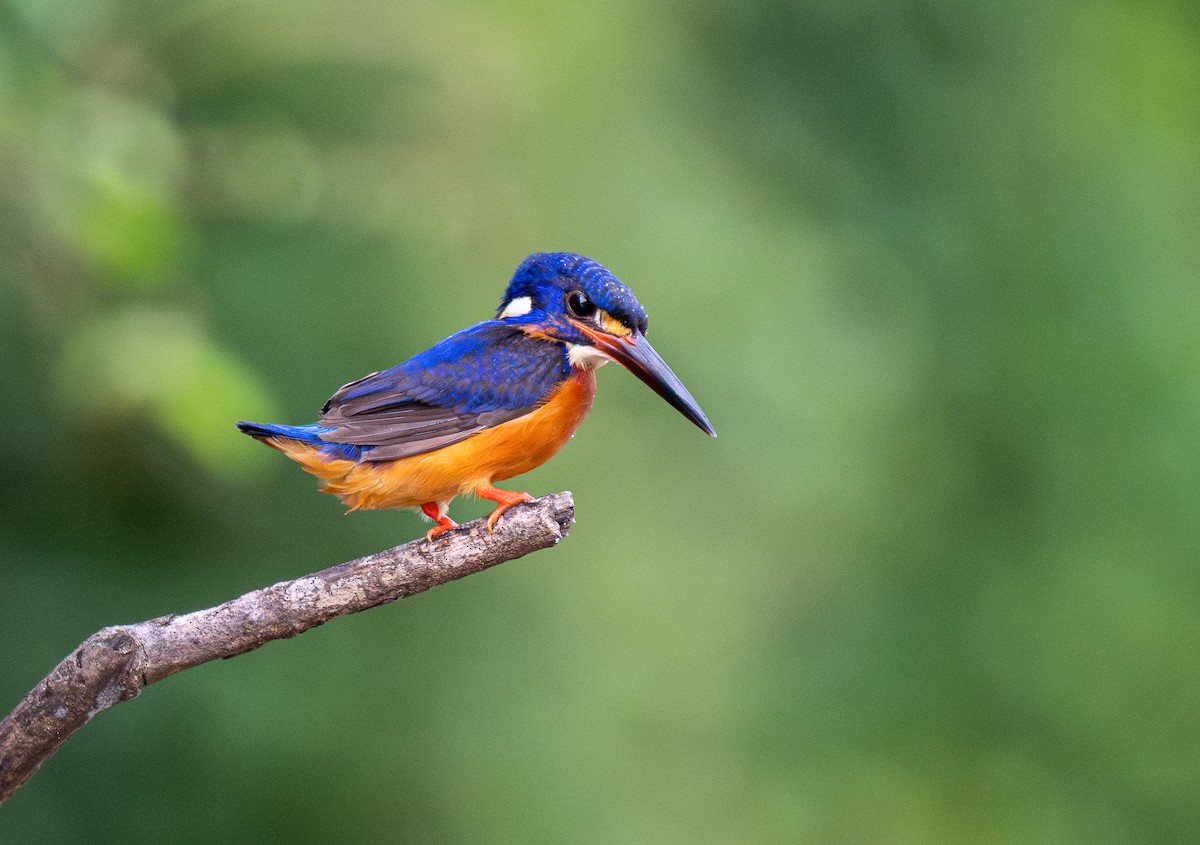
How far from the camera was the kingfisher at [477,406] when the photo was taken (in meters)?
2.59

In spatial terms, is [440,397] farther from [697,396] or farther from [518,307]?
[697,396]

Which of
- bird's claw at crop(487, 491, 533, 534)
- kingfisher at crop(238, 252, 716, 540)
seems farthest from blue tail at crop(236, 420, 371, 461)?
bird's claw at crop(487, 491, 533, 534)

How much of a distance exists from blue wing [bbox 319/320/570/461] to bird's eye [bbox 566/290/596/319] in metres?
0.11

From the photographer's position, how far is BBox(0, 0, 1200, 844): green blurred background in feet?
17.5

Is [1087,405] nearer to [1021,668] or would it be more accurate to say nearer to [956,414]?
[956,414]

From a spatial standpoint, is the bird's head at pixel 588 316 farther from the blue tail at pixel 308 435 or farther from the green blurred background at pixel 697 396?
the green blurred background at pixel 697 396

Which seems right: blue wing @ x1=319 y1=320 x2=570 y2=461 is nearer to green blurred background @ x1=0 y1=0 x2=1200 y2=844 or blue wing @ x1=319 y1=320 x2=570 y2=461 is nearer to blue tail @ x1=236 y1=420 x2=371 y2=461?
blue tail @ x1=236 y1=420 x2=371 y2=461

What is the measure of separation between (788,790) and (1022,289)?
3.24 m

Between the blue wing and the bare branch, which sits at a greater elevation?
the blue wing

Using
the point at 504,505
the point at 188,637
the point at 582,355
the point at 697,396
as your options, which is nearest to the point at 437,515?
the point at 504,505

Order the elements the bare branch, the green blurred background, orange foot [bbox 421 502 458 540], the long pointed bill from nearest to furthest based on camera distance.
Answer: the bare branch, orange foot [bbox 421 502 458 540], the long pointed bill, the green blurred background

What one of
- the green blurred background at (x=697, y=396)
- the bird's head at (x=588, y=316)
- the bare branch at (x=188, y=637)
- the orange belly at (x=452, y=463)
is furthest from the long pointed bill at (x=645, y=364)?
the green blurred background at (x=697, y=396)

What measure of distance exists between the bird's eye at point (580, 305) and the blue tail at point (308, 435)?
54cm

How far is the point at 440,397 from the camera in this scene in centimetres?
264
